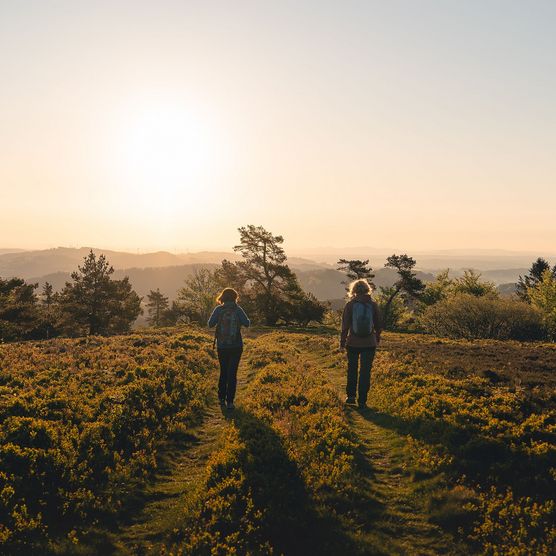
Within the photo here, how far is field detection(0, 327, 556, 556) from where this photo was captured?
20.6 feet

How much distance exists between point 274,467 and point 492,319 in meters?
40.7

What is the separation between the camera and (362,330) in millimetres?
13031

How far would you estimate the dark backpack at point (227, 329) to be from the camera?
41.9 ft

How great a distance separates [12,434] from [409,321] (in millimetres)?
82669

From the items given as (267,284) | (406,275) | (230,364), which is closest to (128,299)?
(267,284)

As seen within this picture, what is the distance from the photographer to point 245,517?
6.55 metres

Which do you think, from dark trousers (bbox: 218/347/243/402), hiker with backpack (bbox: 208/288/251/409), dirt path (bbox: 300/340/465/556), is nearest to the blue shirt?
hiker with backpack (bbox: 208/288/251/409)

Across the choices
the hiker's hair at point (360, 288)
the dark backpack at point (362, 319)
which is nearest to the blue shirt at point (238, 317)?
the dark backpack at point (362, 319)

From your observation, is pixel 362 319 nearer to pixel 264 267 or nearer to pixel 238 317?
Answer: pixel 238 317

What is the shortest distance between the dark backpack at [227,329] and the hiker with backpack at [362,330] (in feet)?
10.6

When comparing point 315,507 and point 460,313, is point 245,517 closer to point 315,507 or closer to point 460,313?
point 315,507

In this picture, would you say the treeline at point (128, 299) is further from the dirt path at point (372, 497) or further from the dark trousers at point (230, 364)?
the dirt path at point (372, 497)

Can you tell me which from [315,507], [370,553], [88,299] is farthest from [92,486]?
[88,299]

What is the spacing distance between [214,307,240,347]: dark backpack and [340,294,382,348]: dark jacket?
3.23 metres
